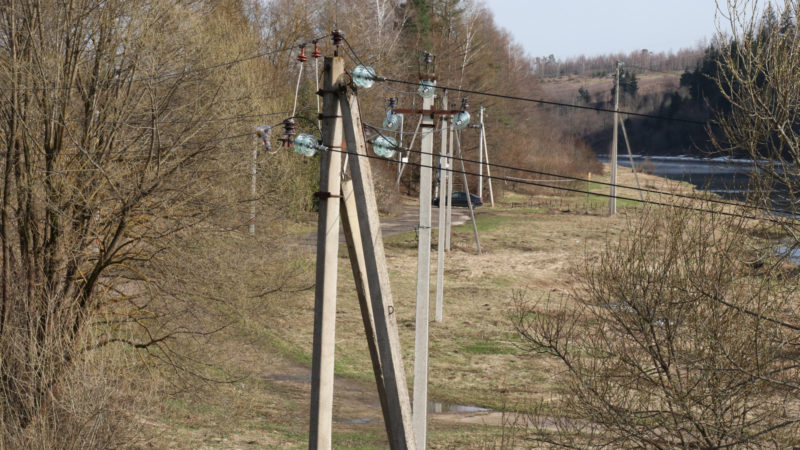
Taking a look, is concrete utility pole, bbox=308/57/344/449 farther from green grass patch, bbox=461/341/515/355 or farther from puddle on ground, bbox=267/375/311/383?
green grass patch, bbox=461/341/515/355

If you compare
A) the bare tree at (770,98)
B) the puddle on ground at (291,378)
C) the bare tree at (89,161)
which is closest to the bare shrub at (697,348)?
the bare tree at (770,98)

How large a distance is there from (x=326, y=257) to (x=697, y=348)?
5.00 metres

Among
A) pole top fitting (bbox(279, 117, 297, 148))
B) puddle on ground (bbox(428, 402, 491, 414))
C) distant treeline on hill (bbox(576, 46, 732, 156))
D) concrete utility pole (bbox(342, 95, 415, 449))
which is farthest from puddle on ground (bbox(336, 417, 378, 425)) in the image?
distant treeline on hill (bbox(576, 46, 732, 156))

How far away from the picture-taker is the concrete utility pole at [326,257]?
916 cm

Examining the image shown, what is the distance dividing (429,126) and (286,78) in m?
31.9

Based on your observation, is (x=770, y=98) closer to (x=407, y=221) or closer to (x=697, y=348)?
(x=697, y=348)

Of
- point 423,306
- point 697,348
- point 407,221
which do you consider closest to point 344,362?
point 423,306

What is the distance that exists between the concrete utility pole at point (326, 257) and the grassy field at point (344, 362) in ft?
18.2

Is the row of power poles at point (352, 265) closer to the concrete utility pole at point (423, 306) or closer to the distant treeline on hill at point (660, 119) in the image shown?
the concrete utility pole at point (423, 306)

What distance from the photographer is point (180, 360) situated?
631 inches

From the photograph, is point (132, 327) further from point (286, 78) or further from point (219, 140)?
point (286, 78)

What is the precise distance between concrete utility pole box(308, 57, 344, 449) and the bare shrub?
12.3ft

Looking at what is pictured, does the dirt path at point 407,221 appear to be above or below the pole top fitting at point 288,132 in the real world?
below

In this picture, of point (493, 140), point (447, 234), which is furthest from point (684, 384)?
point (493, 140)
